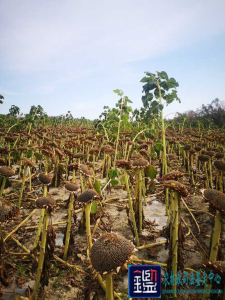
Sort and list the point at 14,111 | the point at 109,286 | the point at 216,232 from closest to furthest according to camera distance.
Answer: the point at 109,286
the point at 216,232
the point at 14,111

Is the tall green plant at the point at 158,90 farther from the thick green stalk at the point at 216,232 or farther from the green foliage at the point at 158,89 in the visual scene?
the thick green stalk at the point at 216,232

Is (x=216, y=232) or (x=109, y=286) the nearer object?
(x=109, y=286)

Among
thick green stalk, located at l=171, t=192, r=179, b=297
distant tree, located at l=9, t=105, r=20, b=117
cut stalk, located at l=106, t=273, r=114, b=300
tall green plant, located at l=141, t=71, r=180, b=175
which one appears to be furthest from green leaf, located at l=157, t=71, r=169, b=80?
distant tree, located at l=9, t=105, r=20, b=117

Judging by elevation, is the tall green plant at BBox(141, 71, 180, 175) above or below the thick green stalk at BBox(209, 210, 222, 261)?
above

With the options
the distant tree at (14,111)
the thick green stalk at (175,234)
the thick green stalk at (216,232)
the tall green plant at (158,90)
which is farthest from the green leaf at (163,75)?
the distant tree at (14,111)

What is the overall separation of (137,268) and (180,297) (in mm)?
788

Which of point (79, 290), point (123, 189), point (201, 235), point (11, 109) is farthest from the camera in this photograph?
point (11, 109)

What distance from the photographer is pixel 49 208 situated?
2045 millimetres

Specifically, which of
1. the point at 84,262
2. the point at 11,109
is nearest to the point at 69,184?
the point at 84,262

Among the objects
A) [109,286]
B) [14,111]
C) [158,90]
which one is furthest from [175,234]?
[14,111]

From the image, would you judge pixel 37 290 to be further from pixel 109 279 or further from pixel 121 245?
pixel 121 245

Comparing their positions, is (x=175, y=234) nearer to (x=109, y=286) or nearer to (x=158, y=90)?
(x=109, y=286)

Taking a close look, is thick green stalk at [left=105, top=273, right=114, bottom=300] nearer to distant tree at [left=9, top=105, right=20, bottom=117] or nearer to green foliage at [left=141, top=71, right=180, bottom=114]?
green foliage at [left=141, top=71, right=180, bottom=114]

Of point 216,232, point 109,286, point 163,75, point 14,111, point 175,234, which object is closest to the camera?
point 109,286
